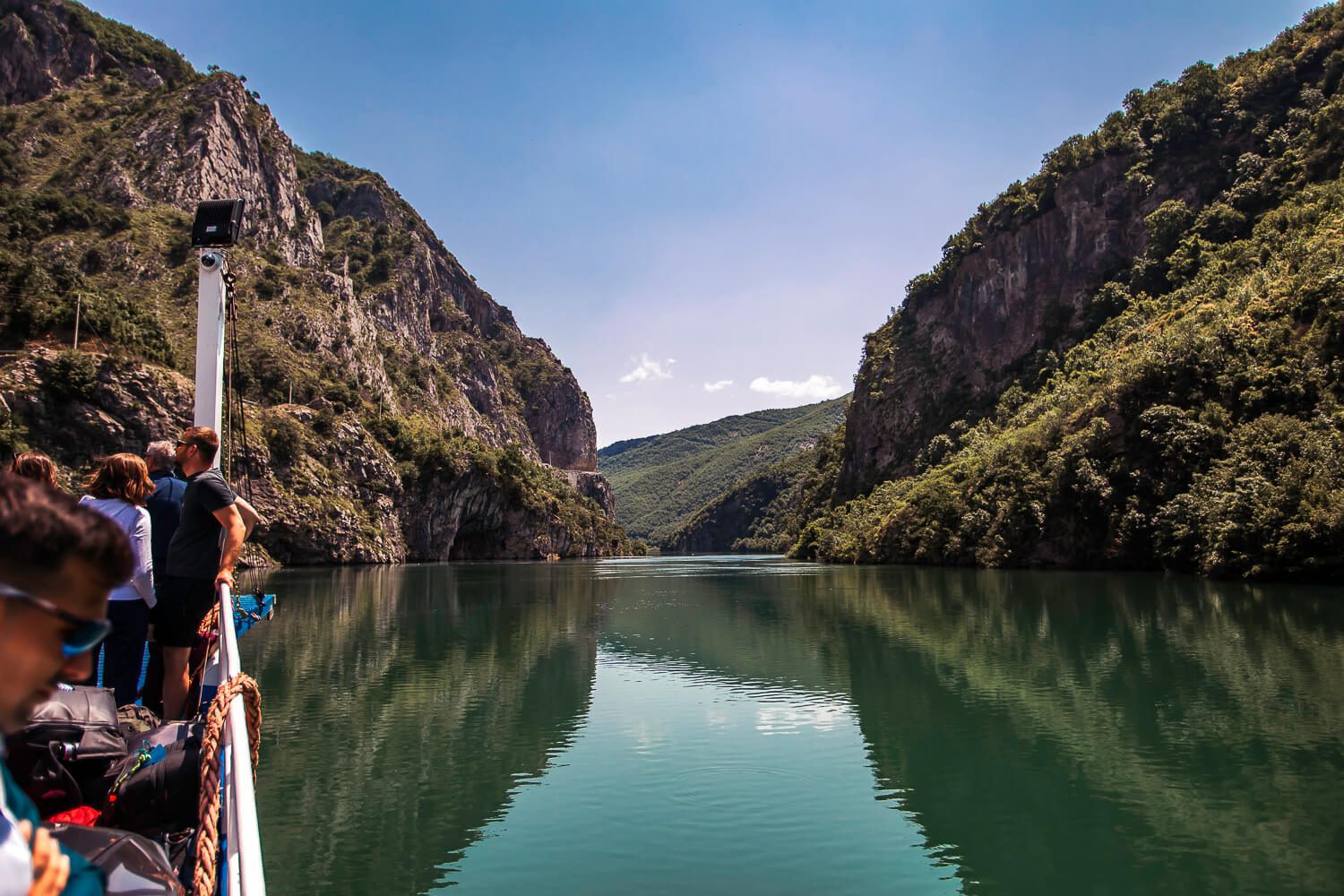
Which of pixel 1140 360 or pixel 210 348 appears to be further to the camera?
pixel 1140 360

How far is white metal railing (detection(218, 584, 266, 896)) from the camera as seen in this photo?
3.45 metres

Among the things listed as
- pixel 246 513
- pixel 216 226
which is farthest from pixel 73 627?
pixel 216 226

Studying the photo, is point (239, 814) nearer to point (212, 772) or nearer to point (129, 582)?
point (212, 772)

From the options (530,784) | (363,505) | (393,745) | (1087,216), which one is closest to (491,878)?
(530,784)

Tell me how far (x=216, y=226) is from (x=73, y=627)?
10224mm

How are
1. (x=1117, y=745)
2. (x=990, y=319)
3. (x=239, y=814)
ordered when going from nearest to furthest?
(x=239, y=814)
(x=1117, y=745)
(x=990, y=319)

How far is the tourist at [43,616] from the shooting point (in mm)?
1611

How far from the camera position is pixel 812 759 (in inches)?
482

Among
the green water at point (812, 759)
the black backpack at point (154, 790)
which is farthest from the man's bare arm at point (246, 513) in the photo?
the green water at point (812, 759)

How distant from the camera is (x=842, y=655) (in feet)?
68.4

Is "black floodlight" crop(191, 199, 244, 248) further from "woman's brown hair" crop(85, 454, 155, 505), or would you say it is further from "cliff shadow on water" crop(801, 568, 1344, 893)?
"cliff shadow on water" crop(801, 568, 1344, 893)

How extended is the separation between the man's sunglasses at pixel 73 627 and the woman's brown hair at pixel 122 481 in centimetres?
536

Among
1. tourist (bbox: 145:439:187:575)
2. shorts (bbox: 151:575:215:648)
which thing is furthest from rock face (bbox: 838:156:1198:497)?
shorts (bbox: 151:575:215:648)

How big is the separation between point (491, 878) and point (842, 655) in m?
14.0
